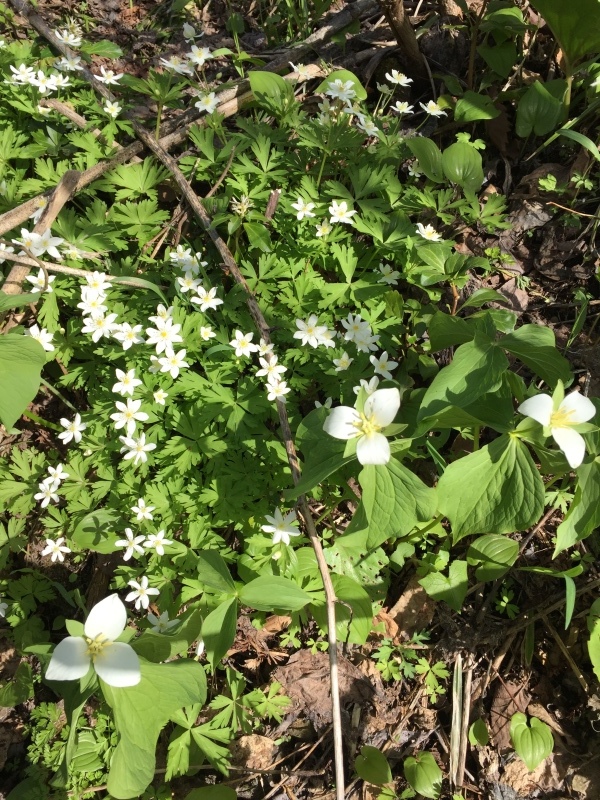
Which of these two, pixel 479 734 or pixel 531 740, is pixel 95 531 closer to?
pixel 479 734

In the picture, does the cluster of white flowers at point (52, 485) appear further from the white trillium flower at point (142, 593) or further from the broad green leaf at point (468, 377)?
the broad green leaf at point (468, 377)

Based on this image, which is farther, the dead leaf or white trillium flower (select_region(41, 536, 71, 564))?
the dead leaf

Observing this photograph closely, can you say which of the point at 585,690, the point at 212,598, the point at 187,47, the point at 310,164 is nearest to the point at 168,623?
the point at 212,598

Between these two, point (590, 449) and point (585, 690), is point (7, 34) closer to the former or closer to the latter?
point (590, 449)

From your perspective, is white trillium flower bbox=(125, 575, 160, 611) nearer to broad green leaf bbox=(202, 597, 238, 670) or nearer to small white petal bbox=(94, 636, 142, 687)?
broad green leaf bbox=(202, 597, 238, 670)

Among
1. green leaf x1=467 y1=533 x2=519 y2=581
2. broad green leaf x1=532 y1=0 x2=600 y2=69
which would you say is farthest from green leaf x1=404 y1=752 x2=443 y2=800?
broad green leaf x1=532 y1=0 x2=600 y2=69

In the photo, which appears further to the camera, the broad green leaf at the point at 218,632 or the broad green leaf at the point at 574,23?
the broad green leaf at the point at 574,23

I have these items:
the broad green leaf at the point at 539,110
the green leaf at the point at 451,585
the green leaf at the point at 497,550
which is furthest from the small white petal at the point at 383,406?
the broad green leaf at the point at 539,110
